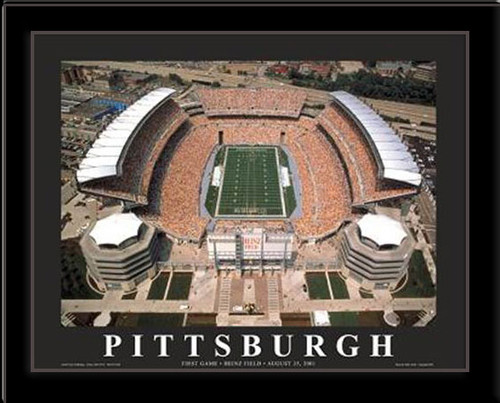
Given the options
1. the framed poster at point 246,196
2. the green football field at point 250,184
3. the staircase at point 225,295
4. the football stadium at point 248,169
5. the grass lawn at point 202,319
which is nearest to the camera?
the framed poster at point 246,196

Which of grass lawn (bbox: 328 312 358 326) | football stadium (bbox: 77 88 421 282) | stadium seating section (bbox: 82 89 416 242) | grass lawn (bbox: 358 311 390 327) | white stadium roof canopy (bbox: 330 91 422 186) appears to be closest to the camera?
grass lawn (bbox: 358 311 390 327)

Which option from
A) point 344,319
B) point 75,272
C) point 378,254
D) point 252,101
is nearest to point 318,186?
point 378,254

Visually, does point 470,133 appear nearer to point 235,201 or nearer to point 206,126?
point 235,201

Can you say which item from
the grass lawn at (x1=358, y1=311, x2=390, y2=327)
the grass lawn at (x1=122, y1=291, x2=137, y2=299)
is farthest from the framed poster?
the grass lawn at (x1=122, y1=291, x2=137, y2=299)

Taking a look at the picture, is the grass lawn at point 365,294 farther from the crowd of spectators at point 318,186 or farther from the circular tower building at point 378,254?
the crowd of spectators at point 318,186

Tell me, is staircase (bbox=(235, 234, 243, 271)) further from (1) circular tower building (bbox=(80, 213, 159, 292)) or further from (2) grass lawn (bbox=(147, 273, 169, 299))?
(1) circular tower building (bbox=(80, 213, 159, 292))

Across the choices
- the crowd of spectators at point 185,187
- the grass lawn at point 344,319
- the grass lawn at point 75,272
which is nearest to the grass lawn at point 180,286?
the crowd of spectators at point 185,187

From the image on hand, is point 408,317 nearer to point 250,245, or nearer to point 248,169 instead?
point 250,245
